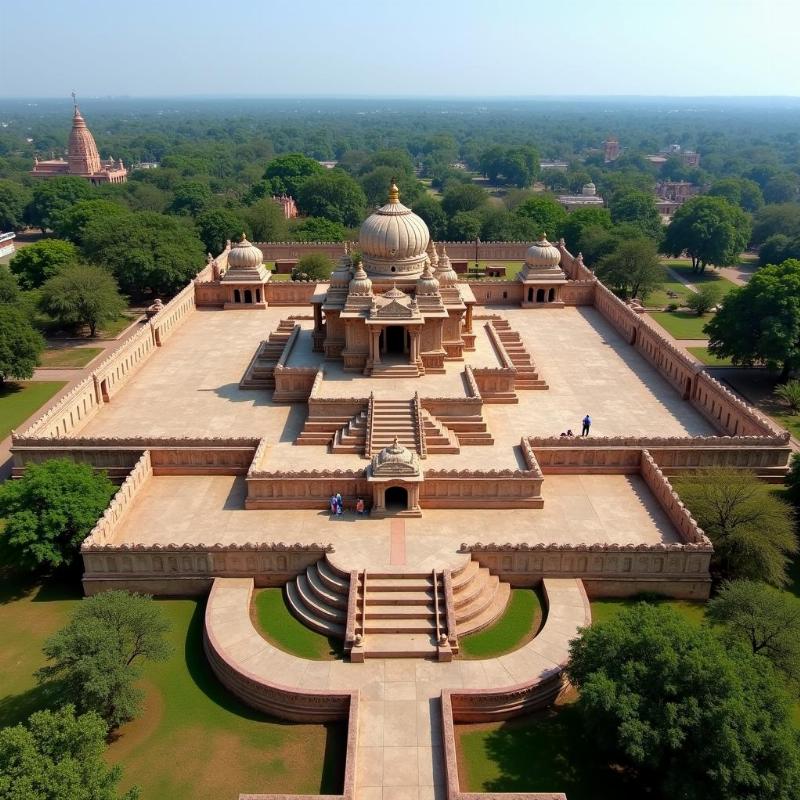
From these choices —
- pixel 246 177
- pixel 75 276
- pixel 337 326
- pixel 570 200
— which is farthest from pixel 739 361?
pixel 246 177

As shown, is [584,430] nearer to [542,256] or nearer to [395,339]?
[395,339]

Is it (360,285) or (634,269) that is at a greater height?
(360,285)

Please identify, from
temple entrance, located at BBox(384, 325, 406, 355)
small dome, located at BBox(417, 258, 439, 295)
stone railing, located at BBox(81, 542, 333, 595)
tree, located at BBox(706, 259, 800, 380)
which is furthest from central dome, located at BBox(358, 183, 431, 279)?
stone railing, located at BBox(81, 542, 333, 595)

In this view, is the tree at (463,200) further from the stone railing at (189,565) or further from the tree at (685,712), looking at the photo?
the tree at (685,712)

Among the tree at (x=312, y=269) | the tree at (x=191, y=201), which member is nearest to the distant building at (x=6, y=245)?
the tree at (x=191, y=201)

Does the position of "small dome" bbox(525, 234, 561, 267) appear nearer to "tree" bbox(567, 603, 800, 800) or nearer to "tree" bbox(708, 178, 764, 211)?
"tree" bbox(567, 603, 800, 800)

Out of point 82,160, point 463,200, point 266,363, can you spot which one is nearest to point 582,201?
point 463,200

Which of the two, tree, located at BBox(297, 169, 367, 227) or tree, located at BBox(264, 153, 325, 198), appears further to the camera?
tree, located at BBox(264, 153, 325, 198)
